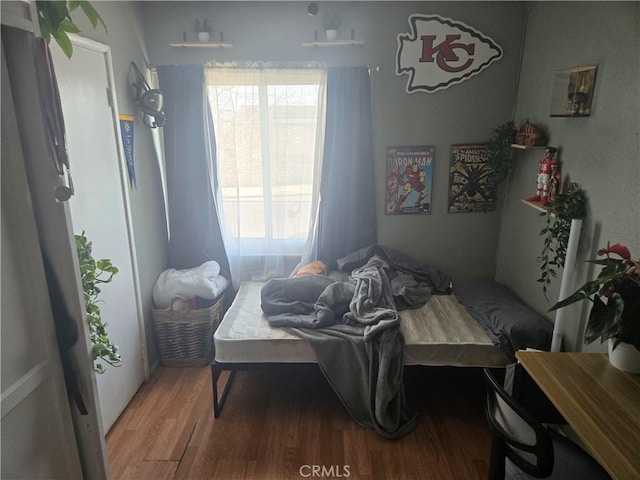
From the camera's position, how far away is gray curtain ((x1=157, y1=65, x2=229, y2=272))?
114 inches

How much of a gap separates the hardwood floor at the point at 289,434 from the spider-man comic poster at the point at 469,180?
128cm

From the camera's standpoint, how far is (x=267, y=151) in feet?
9.95

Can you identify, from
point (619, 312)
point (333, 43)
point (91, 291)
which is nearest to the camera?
point (619, 312)

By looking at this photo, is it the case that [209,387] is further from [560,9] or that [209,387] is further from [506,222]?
[560,9]


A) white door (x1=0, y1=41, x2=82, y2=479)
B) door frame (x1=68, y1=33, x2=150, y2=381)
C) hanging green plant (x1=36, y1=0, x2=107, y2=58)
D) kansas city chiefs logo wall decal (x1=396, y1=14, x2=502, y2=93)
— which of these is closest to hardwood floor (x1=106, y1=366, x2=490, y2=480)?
door frame (x1=68, y1=33, x2=150, y2=381)

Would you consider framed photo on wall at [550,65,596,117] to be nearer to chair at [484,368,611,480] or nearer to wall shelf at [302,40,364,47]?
wall shelf at [302,40,364,47]

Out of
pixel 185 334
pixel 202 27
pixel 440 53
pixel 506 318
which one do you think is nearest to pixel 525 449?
pixel 506 318

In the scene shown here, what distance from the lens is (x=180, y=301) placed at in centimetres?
280

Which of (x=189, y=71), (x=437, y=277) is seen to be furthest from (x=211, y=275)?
(x=437, y=277)

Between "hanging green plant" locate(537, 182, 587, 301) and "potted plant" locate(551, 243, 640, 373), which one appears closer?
"potted plant" locate(551, 243, 640, 373)

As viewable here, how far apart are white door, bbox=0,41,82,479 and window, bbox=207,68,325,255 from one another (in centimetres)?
196

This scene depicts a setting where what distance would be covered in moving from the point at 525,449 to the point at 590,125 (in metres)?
1.62

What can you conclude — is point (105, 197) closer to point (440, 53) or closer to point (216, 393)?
point (216, 393)

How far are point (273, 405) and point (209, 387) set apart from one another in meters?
0.49
